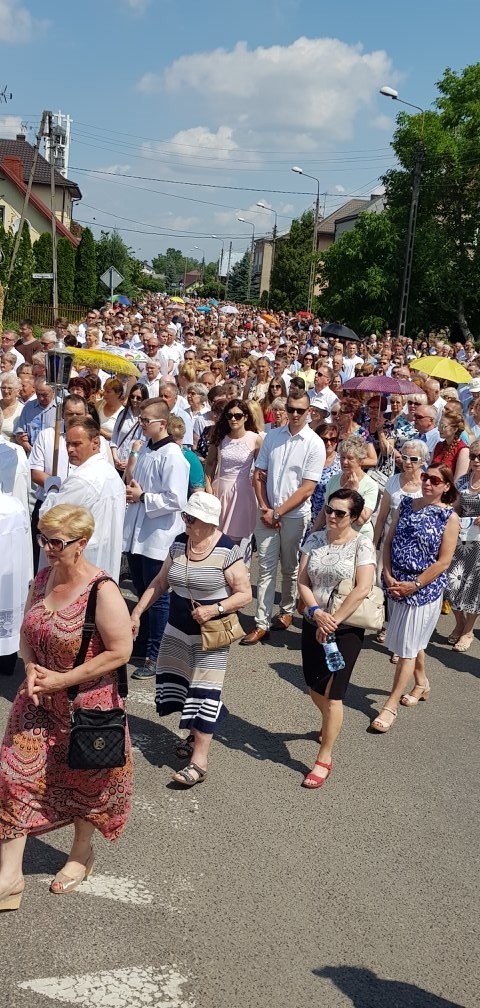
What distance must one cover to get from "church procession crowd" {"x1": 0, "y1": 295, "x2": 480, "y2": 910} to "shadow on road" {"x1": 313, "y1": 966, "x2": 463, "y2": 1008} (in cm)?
107

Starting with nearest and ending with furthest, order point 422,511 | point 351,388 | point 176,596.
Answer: point 176,596 → point 422,511 → point 351,388

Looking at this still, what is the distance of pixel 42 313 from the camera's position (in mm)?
42125

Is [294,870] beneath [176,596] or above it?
beneath

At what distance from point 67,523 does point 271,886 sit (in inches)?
76.3

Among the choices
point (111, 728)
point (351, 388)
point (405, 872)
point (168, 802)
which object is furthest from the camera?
point (351, 388)

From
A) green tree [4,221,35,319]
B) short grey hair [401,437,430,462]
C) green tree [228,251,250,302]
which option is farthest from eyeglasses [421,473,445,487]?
green tree [228,251,250,302]

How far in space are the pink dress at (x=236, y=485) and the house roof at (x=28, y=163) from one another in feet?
225

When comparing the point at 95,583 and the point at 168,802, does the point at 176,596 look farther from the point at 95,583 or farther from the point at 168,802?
the point at 95,583

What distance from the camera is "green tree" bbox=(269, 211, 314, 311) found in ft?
269

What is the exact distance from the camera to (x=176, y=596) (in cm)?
550

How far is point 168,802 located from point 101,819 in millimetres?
1095

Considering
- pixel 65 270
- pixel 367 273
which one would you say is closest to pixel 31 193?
pixel 65 270

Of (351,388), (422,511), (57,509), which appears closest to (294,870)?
(57,509)

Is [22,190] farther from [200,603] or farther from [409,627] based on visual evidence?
[200,603]
